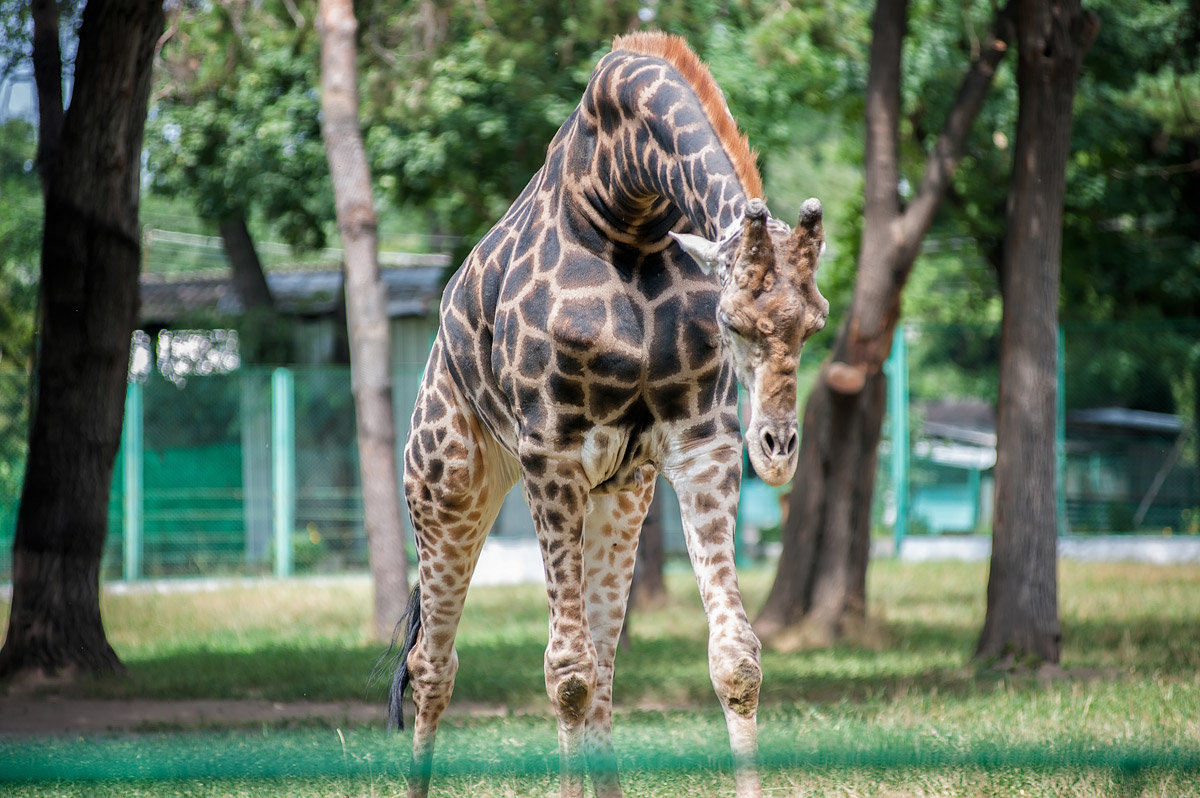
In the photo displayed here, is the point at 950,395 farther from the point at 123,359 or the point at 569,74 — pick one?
the point at 123,359

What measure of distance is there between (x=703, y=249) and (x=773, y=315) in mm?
342

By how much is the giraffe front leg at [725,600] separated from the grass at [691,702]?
0.13 m

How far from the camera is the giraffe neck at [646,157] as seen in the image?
3.47 meters

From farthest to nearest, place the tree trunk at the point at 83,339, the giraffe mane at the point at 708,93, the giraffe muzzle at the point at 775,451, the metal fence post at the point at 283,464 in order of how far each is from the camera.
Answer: the metal fence post at the point at 283,464, the tree trunk at the point at 83,339, the giraffe mane at the point at 708,93, the giraffe muzzle at the point at 775,451

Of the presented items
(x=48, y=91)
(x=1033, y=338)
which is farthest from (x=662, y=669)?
(x=48, y=91)

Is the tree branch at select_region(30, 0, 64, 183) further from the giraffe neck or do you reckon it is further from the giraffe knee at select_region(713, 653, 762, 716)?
the giraffe knee at select_region(713, 653, 762, 716)

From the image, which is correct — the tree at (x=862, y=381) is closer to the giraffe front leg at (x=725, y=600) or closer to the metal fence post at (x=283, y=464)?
the giraffe front leg at (x=725, y=600)

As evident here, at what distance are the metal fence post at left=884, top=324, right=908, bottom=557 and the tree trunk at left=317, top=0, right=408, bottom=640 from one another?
9.05 metres

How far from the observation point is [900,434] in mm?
17734

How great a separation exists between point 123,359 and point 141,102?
1.77 metres

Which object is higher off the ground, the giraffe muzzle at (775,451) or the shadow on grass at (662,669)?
the giraffe muzzle at (775,451)

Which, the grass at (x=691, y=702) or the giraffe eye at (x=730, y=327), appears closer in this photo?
the giraffe eye at (x=730, y=327)

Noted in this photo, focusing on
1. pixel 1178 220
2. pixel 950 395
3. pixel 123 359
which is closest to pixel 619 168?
pixel 123 359

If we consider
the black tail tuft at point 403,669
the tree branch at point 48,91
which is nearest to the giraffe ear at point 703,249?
the black tail tuft at point 403,669
